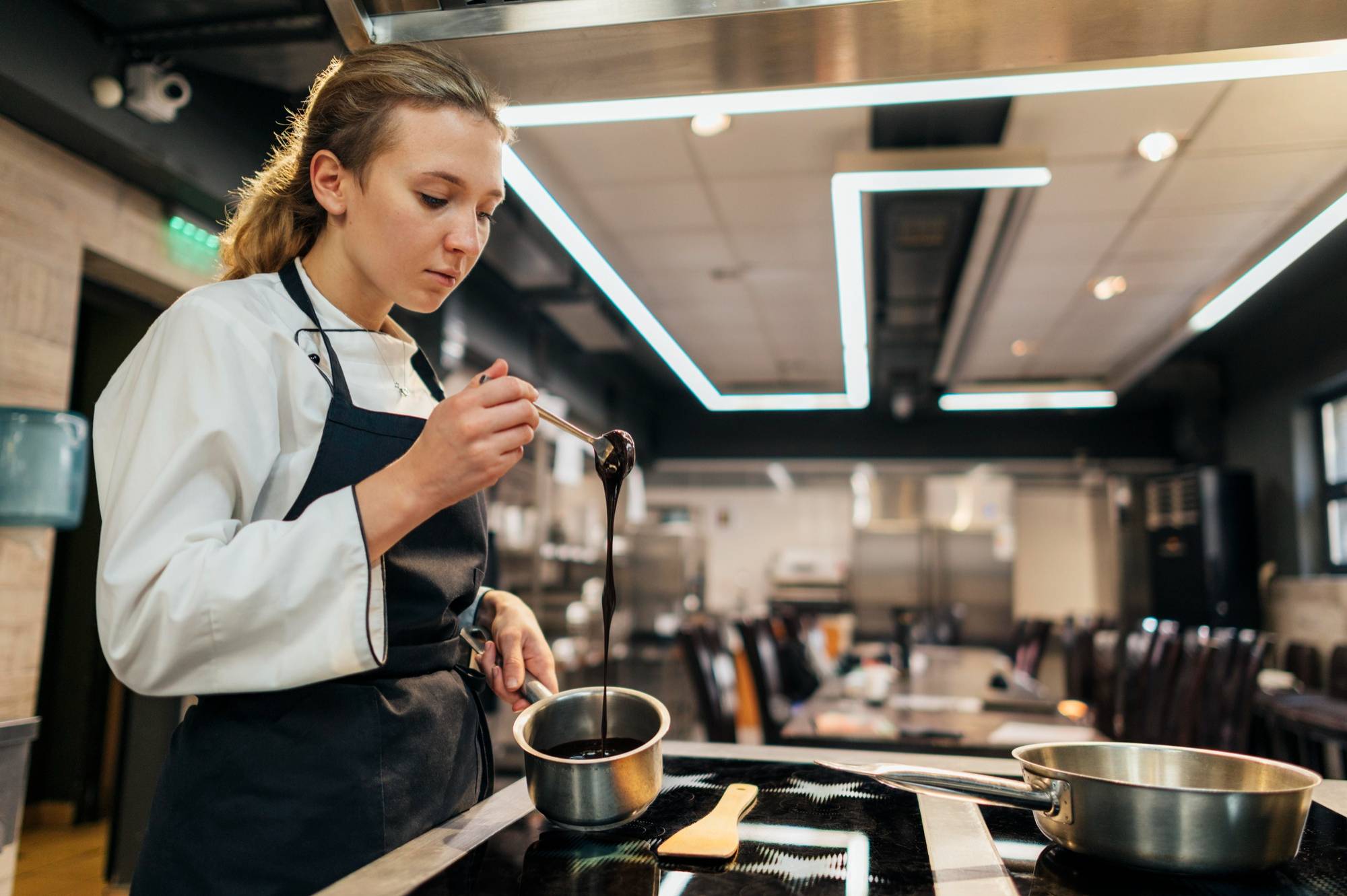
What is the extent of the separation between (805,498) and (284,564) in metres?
12.4

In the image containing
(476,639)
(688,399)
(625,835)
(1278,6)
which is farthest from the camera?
(688,399)

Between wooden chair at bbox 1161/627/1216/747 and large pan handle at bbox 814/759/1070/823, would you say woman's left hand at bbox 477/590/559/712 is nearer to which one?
large pan handle at bbox 814/759/1070/823

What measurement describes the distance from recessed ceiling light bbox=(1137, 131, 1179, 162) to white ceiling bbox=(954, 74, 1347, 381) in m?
0.03

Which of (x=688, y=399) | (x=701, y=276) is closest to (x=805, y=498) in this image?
(x=688, y=399)

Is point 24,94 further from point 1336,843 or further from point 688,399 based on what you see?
point 688,399

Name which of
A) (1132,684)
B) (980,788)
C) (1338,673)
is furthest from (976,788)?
(1338,673)

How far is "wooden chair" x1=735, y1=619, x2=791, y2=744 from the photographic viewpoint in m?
4.06

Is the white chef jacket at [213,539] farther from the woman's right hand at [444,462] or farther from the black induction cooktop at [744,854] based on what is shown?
the black induction cooktop at [744,854]

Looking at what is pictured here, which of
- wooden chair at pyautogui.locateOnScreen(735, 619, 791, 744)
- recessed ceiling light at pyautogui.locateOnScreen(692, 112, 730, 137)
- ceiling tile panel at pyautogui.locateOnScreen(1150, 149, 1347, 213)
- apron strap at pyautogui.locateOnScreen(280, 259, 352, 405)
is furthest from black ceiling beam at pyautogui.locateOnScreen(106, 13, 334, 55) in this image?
ceiling tile panel at pyautogui.locateOnScreen(1150, 149, 1347, 213)

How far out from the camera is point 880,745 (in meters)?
2.41

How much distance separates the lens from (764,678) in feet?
13.9

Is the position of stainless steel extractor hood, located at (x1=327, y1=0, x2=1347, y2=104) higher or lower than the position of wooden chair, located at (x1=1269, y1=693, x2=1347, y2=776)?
higher

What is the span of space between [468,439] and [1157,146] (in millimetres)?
3750

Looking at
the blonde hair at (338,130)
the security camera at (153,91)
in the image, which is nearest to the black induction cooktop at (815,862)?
the blonde hair at (338,130)
